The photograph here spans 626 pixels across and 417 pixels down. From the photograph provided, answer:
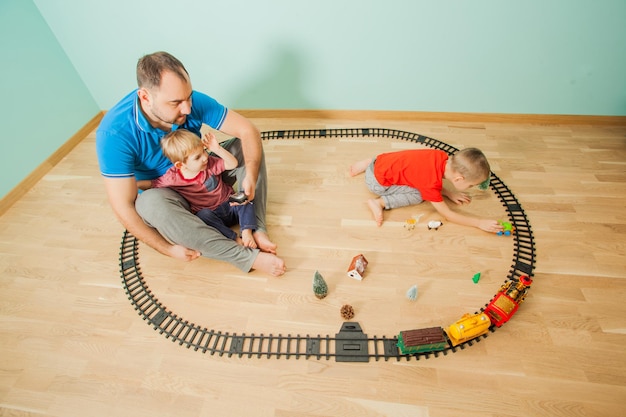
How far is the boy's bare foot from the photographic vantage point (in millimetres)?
1472

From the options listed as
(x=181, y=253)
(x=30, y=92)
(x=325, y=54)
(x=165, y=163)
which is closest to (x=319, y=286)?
(x=181, y=253)

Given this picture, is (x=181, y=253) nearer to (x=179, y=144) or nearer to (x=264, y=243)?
(x=264, y=243)

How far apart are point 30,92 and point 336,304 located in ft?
7.30

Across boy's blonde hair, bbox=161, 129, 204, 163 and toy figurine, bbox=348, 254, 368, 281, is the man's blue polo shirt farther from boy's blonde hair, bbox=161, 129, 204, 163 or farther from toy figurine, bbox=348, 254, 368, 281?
toy figurine, bbox=348, 254, 368, 281

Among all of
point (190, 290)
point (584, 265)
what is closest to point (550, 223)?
point (584, 265)

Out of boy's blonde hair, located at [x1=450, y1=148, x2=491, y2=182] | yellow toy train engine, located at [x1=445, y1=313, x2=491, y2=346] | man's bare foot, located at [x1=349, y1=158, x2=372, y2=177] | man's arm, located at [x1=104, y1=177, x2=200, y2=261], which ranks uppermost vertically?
man's arm, located at [x1=104, y1=177, x2=200, y2=261]

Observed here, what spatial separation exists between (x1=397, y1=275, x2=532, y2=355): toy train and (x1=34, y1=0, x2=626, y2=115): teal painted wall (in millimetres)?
1327

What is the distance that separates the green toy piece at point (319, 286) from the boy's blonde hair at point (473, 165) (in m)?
0.74

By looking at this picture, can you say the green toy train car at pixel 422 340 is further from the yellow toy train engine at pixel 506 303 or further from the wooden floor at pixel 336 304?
the yellow toy train engine at pixel 506 303

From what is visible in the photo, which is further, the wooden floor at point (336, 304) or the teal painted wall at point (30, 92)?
the teal painted wall at point (30, 92)

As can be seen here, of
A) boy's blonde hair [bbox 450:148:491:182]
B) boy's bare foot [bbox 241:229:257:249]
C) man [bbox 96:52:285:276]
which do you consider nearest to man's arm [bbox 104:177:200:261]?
man [bbox 96:52:285:276]

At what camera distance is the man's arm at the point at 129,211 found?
50.1 inches

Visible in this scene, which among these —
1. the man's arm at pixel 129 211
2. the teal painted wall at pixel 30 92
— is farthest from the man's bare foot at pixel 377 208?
the teal painted wall at pixel 30 92

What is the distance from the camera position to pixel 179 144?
4.15ft
